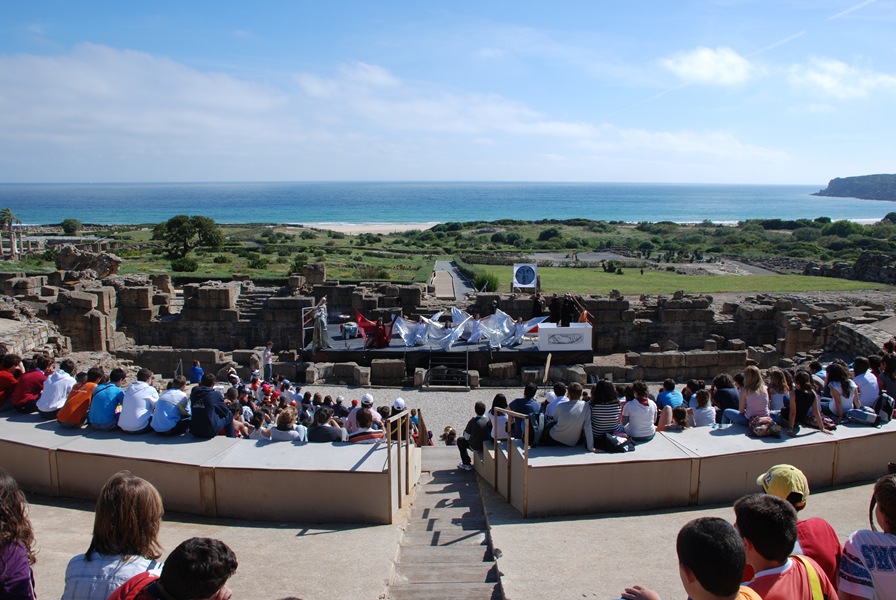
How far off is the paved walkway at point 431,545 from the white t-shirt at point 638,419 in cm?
110

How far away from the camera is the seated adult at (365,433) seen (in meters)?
9.38

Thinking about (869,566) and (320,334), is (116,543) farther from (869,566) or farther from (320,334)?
(320,334)

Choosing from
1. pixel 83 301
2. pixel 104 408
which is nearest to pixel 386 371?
pixel 83 301

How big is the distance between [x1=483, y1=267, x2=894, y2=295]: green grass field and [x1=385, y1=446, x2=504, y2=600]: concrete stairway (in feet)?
86.7

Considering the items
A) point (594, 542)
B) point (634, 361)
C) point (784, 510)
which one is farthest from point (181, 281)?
point (784, 510)

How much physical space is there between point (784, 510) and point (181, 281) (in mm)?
39286

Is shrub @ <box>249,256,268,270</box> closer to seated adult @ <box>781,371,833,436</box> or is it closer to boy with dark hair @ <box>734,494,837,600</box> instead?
seated adult @ <box>781,371,833,436</box>

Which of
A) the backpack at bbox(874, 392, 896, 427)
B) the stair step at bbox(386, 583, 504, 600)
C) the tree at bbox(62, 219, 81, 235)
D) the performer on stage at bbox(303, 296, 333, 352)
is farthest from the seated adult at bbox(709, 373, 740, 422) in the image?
the tree at bbox(62, 219, 81, 235)

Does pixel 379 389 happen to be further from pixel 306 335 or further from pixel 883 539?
pixel 883 539

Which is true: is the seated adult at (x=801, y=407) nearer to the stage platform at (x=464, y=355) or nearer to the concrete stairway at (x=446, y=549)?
the concrete stairway at (x=446, y=549)

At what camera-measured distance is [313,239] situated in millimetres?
74062

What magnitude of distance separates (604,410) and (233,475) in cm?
465

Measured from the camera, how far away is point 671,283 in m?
40.9

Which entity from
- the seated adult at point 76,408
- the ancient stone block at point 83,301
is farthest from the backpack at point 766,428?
the ancient stone block at point 83,301
